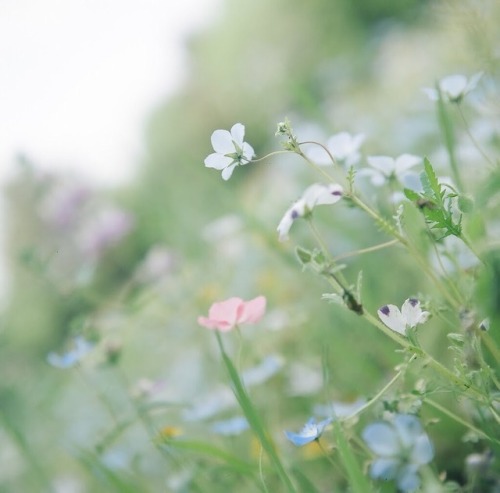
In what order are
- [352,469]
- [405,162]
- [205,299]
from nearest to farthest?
1. [352,469]
2. [405,162]
3. [205,299]

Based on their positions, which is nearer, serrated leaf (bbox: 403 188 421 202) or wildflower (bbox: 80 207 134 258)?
serrated leaf (bbox: 403 188 421 202)

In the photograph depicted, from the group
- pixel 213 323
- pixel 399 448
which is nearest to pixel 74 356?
pixel 213 323

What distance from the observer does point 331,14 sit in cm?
505

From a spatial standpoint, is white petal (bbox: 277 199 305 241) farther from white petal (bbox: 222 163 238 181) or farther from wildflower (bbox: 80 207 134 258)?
wildflower (bbox: 80 207 134 258)

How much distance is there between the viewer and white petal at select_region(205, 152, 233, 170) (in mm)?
373

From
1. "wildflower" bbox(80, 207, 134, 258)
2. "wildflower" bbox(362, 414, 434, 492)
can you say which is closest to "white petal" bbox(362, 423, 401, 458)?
"wildflower" bbox(362, 414, 434, 492)

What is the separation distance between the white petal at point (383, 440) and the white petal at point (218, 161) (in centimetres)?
19

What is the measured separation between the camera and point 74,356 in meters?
0.57

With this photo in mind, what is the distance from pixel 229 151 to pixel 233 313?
4.6 inches

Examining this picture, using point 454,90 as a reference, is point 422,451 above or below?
below

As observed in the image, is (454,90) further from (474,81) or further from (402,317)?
(402,317)

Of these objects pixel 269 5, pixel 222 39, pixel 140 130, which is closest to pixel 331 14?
pixel 269 5

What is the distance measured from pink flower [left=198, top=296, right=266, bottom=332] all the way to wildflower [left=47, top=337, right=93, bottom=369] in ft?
0.70

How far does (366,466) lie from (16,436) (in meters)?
0.31
